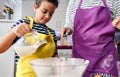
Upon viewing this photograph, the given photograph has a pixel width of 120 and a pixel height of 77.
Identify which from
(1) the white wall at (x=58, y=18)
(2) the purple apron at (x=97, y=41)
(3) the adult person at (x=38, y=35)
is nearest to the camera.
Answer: (3) the adult person at (x=38, y=35)

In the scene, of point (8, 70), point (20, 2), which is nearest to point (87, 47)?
point (8, 70)

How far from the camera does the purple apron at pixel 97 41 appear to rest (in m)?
1.06

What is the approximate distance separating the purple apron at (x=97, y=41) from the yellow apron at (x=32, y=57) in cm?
16

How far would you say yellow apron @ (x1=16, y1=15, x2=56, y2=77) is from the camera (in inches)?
37.4

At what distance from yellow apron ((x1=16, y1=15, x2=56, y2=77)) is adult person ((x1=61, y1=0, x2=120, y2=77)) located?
0.09 metres

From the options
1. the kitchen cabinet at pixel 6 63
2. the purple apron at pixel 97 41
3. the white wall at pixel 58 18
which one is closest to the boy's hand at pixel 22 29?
the purple apron at pixel 97 41

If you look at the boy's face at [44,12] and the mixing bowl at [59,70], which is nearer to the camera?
the mixing bowl at [59,70]

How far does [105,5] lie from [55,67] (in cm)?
59

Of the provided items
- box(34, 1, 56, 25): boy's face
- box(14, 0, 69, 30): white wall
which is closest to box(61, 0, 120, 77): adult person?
box(34, 1, 56, 25): boy's face

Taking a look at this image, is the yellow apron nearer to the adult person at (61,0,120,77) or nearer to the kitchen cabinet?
the adult person at (61,0,120,77)

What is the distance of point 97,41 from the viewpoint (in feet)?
3.50

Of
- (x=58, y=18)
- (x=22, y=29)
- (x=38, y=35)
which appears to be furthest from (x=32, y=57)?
(x=58, y=18)

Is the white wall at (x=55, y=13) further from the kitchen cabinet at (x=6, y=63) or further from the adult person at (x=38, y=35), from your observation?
the adult person at (x=38, y=35)

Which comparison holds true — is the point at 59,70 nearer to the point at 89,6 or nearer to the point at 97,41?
the point at 97,41
